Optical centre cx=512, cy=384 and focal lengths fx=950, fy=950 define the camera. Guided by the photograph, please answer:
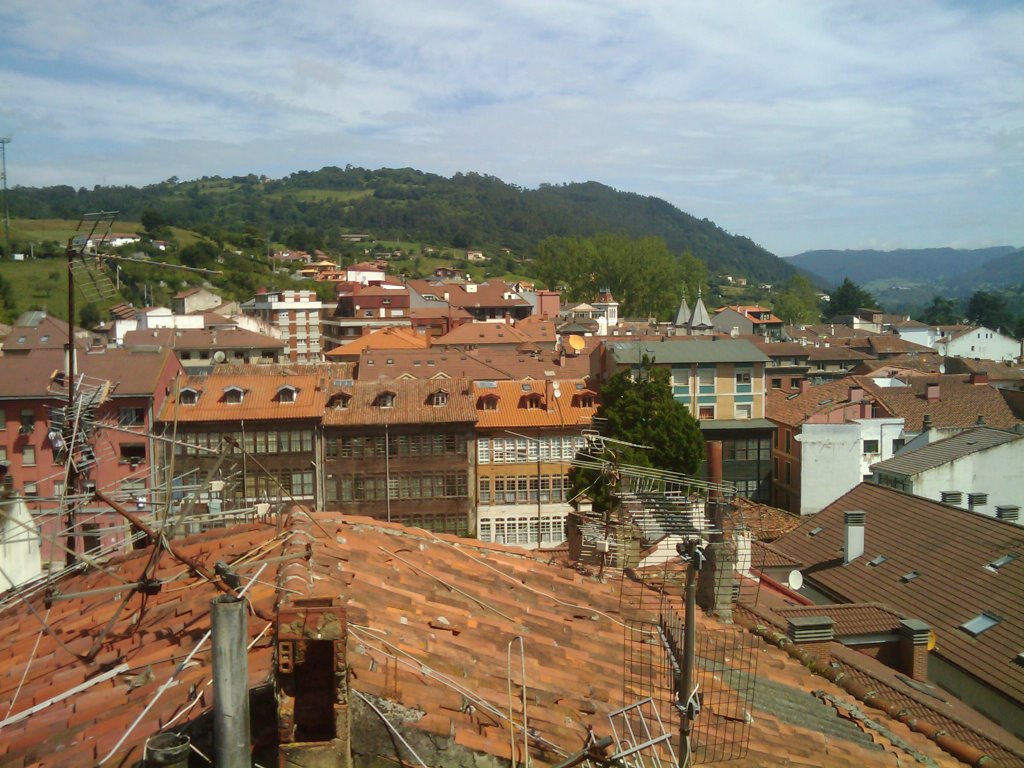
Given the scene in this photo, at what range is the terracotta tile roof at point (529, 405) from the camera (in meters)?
38.9

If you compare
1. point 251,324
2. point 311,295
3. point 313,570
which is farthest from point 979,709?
point 311,295

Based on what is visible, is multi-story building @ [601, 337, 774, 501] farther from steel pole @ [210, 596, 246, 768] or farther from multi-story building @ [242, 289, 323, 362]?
multi-story building @ [242, 289, 323, 362]

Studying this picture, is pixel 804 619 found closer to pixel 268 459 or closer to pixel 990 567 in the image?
pixel 990 567

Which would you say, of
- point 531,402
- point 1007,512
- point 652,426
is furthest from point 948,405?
point 1007,512

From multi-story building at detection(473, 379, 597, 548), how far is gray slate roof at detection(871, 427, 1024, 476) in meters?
12.8

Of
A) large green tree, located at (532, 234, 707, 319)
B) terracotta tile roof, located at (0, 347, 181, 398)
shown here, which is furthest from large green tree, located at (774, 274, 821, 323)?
terracotta tile roof, located at (0, 347, 181, 398)

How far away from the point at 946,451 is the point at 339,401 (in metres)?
22.1

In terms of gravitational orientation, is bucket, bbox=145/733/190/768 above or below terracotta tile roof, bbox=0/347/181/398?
above

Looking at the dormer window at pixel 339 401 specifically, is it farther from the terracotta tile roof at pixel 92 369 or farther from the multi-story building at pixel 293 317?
the multi-story building at pixel 293 317

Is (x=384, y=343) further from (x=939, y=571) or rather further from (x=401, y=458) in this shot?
(x=939, y=571)

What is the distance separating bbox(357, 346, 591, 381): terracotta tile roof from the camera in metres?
47.2

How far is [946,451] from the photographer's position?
28.2 meters

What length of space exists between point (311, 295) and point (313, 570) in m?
81.5

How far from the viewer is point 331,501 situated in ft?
122
